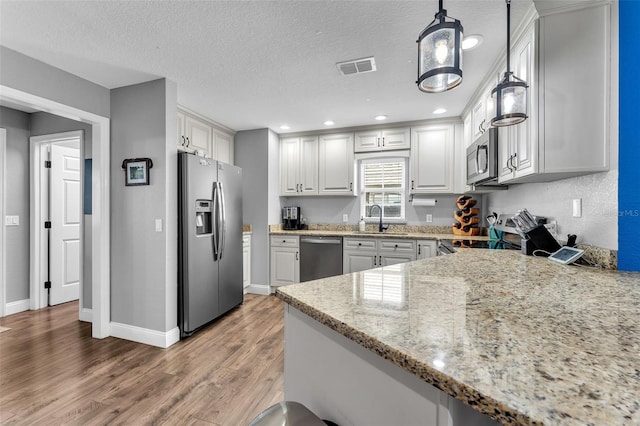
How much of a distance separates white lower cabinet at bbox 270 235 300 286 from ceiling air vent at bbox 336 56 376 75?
2.35 metres

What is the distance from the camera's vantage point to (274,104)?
3.31 metres

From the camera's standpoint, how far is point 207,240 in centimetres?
303

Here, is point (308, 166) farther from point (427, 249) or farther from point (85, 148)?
point (85, 148)

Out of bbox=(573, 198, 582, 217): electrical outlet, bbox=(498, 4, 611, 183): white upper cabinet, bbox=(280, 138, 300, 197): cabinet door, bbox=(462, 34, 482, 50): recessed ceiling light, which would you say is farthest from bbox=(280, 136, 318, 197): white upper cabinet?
bbox=(573, 198, 582, 217): electrical outlet

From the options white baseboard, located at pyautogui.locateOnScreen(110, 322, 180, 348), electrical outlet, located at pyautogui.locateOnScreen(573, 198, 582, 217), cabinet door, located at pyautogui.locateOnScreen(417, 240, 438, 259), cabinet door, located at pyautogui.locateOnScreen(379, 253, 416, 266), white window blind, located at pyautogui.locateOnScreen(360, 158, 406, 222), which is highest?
white window blind, located at pyautogui.locateOnScreen(360, 158, 406, 222)

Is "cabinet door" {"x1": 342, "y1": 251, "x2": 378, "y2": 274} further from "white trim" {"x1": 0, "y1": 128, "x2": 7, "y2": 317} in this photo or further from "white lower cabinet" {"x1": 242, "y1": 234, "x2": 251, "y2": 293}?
"white trim" {"x1": 0, "y1": 128, "x2": 7, "y2": 317}

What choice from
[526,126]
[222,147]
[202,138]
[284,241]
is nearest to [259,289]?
[284,241]

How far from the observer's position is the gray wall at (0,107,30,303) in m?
3.39

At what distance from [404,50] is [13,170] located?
14.8ft

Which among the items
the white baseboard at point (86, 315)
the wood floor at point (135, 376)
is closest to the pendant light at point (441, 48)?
the wood floor at point (135, 376)

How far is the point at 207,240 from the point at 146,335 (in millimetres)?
1012

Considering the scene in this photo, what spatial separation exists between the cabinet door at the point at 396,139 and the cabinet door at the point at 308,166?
1.01m

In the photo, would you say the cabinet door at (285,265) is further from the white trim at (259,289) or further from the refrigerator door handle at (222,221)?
the refrigerator door handle at (222,221)

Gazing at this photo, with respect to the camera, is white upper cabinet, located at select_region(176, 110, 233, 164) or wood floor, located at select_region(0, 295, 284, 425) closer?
wood floor, located at select_region(0, 295, 284, 425)
